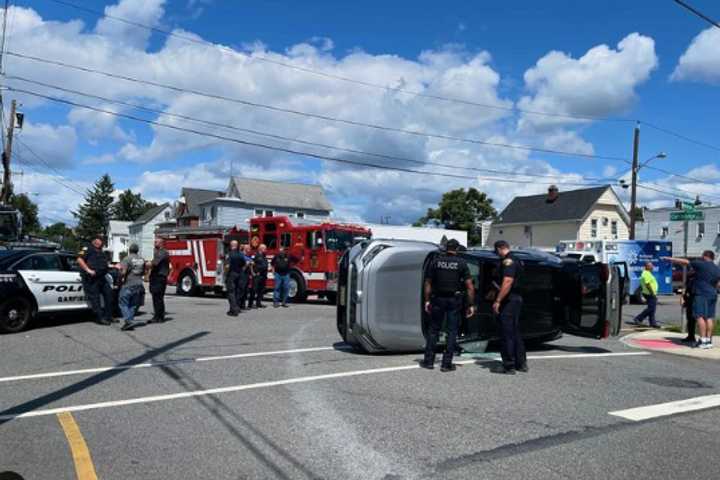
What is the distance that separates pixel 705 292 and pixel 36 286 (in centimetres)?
1215

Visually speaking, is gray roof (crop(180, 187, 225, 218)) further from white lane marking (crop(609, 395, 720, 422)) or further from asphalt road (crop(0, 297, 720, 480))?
white lane marking (crop(609, 395, 720, 422))

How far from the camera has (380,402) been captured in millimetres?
6535

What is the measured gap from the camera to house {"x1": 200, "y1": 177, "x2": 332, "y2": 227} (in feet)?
160

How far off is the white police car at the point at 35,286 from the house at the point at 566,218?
39243mm

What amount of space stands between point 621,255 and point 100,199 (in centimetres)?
10154

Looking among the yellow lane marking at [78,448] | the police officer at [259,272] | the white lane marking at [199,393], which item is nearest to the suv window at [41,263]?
the police officer at [259,272]

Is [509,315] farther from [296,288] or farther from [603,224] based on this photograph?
[603,224]

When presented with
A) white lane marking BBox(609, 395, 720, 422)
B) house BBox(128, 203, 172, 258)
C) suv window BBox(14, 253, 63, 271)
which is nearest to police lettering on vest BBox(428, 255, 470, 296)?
white lane marking BBox(609, 395, 720, 422)

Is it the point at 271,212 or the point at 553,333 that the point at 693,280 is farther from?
the point at 271,212

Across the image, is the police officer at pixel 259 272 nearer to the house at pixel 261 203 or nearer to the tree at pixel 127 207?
the house at pixel 261 203

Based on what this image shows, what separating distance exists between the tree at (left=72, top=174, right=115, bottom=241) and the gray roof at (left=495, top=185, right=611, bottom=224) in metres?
73.0

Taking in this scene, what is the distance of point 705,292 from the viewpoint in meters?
10.9

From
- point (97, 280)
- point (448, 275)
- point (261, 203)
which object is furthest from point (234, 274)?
point (261, 203)

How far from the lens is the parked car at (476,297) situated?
359 inches
